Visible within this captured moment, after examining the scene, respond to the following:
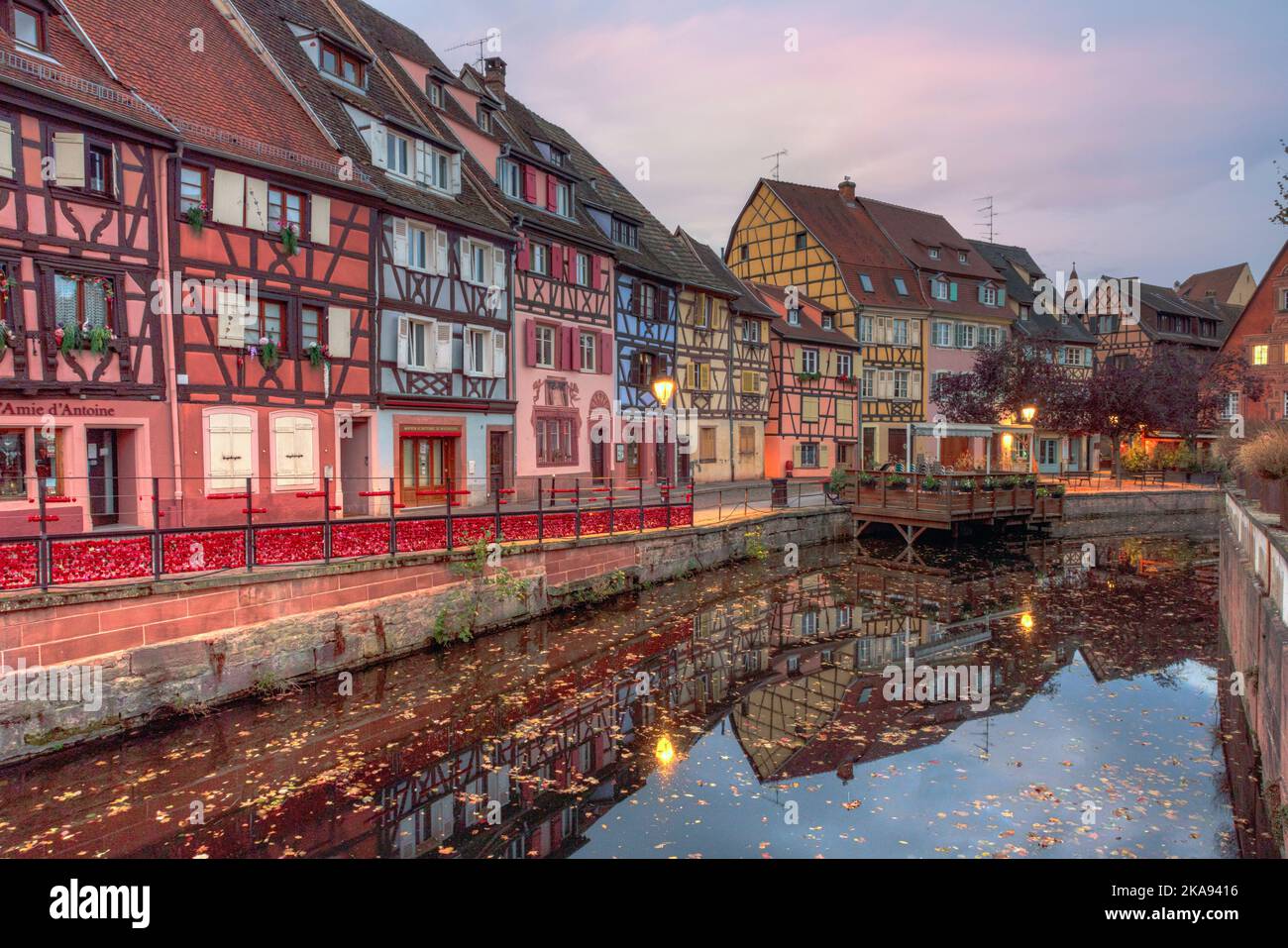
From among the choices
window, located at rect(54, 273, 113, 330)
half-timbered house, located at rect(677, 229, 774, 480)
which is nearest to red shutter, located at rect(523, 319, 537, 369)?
half-timbered house, located at rect(677, 229, 774, 480)

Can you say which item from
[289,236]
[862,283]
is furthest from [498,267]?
[862,283]

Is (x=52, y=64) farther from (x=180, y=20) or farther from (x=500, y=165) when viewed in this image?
(x=500, y=165)

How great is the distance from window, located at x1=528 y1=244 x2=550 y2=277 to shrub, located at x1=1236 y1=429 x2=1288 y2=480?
18914 millimetres

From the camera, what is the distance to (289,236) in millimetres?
18016

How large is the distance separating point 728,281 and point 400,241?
19.9m

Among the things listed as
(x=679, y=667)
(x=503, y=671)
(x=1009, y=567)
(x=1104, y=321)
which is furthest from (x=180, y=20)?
(x=1104, y=321)

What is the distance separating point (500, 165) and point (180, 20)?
909 cm

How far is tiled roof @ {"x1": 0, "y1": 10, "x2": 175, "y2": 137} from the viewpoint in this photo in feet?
45.7

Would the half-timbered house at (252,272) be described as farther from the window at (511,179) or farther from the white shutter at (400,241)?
the window at (511,179)

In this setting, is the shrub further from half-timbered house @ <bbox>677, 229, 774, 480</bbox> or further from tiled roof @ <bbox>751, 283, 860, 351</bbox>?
tiled roof @ <bbox>751, 283, 860, 351</bbox>

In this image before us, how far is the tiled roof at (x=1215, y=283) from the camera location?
68.6m

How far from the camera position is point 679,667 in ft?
45.6

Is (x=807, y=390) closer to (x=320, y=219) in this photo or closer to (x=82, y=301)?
(x=320, y=219)

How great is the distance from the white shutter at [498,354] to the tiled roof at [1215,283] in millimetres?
67566
